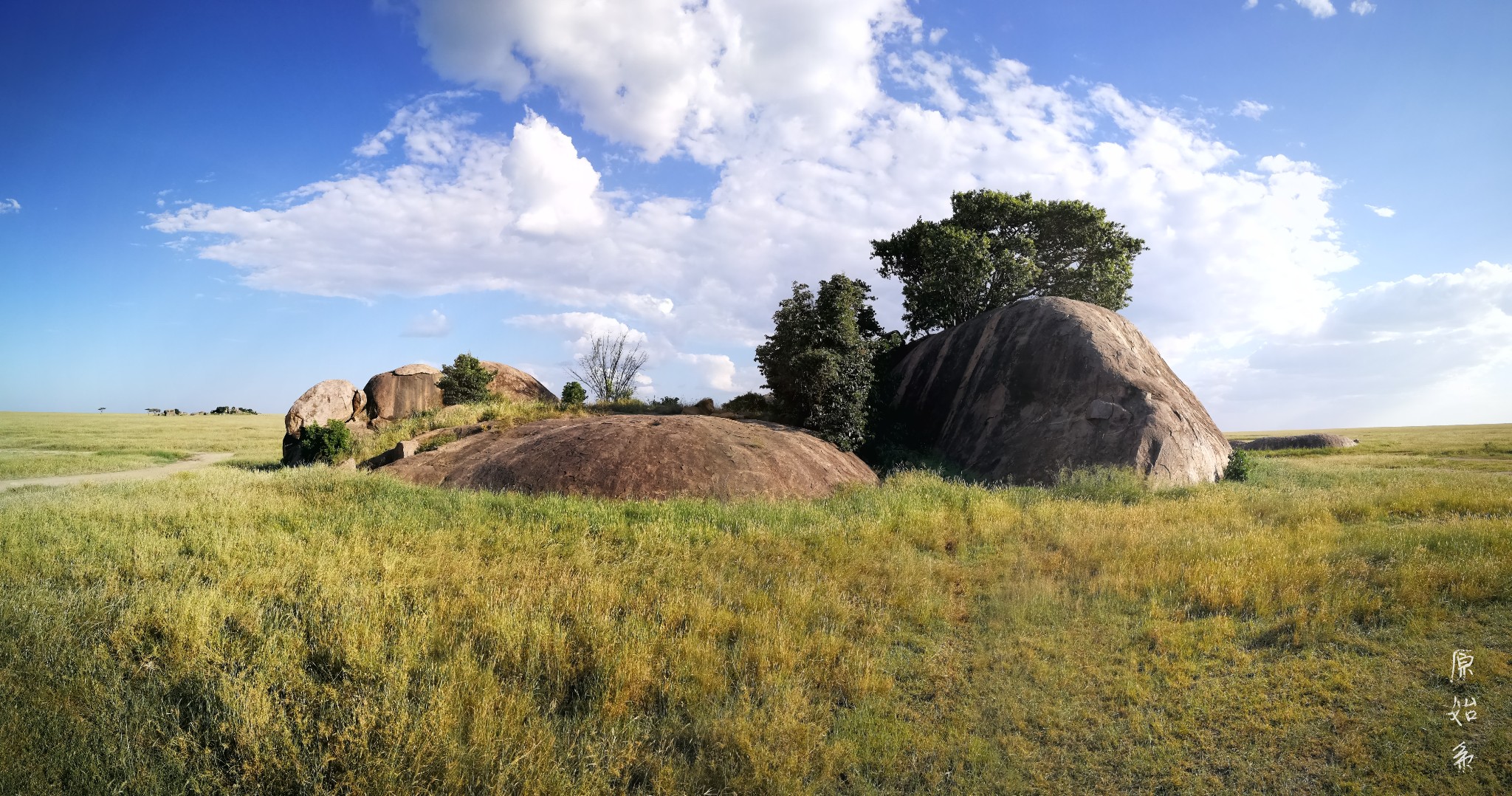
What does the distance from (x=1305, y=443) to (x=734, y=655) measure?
46.4 metres

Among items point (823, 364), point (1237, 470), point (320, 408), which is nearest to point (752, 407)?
point (823, 364)

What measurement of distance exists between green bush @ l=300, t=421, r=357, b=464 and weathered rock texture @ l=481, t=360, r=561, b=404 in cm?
589

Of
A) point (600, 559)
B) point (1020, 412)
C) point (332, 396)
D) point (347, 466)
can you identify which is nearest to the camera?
point (600, 559)

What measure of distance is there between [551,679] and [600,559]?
10.2 ft

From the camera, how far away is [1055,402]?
1839cm

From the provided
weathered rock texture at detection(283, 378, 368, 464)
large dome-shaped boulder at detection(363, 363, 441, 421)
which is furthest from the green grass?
large dome-shaped boulder at detection(363, 363, 441, 421)

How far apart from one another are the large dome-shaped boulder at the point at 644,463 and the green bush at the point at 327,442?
28.7ft

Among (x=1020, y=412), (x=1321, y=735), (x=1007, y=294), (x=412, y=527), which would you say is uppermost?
(x=1007, y=294)

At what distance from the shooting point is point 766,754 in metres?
4.48

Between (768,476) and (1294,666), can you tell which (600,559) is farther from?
(1294,666)

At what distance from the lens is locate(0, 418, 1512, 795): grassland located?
4488mm

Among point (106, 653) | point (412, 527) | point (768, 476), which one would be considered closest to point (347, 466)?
point (412, 527)

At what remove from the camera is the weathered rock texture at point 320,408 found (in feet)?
86.1

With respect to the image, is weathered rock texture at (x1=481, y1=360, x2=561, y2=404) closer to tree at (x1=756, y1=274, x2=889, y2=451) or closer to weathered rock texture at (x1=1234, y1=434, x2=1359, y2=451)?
tree at (x1=756, y1=274, x2=889, y2=451)
